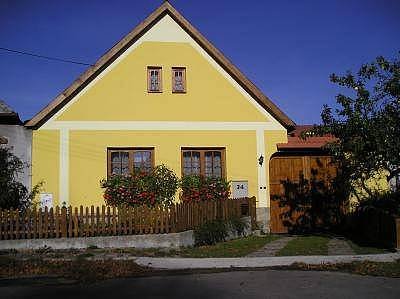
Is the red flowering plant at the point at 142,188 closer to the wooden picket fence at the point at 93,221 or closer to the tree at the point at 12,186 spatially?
the tree at the point at 12,186

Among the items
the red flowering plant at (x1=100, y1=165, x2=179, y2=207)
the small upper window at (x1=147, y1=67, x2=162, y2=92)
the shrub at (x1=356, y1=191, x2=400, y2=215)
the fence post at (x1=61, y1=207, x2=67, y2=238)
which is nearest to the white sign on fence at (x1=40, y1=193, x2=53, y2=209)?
the red flowering plant at (x1=100, y1=165, x2=179, y2=207)

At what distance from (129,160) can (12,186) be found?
420 centimetres

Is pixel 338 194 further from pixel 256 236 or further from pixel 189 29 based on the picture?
pixel 189 29

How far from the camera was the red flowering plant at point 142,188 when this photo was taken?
55.1 feet

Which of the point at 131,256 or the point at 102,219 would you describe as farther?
the point at 102,219

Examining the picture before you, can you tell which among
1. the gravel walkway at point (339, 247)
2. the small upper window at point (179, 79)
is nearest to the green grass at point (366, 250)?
the gravel walkway at point (339, 247)

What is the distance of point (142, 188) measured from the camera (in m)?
16.9

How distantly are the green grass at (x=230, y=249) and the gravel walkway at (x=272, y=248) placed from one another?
0.66 feet

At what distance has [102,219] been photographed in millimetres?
13352

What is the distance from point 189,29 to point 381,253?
10892mm

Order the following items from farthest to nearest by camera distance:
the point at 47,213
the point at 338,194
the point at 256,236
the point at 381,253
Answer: the point at 338,194, the point at 256,236, the point at 47,213, the point at 381,253

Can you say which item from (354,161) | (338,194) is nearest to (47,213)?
(354,161)

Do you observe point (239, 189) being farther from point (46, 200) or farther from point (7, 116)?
point (7, 116)

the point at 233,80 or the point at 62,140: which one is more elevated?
the point at 233,80
